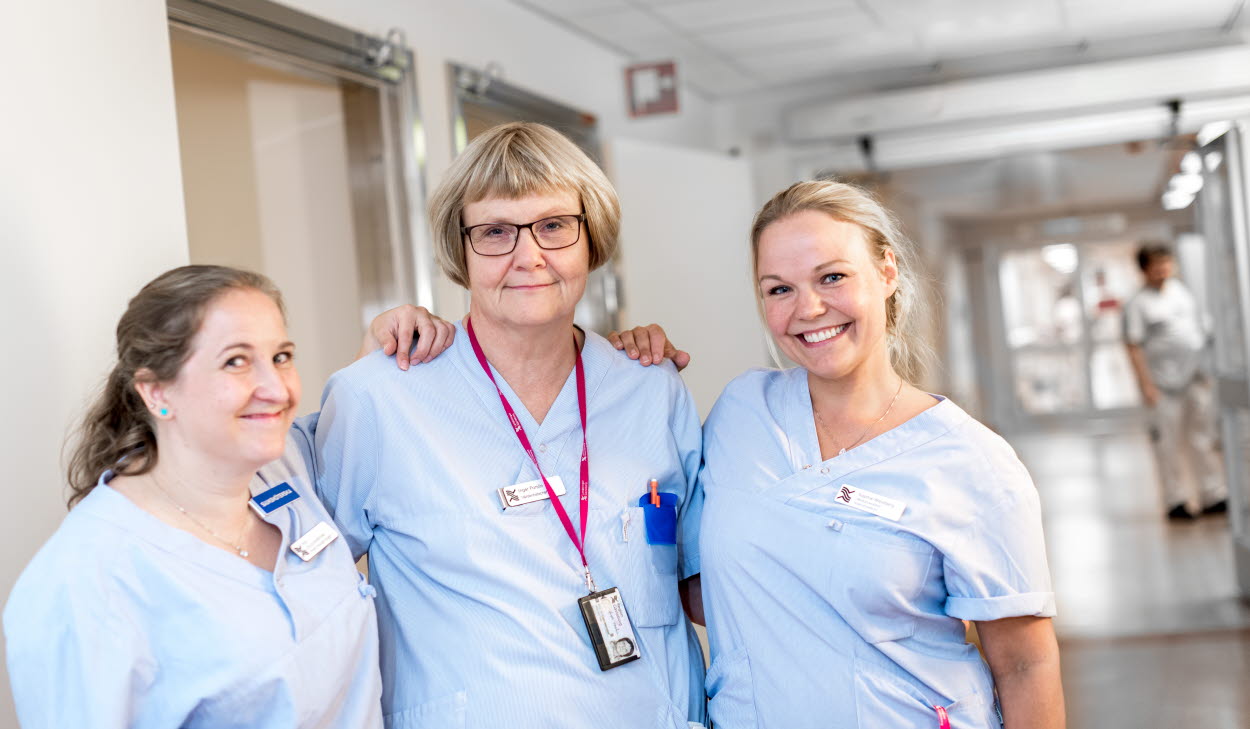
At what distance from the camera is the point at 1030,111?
6520mm

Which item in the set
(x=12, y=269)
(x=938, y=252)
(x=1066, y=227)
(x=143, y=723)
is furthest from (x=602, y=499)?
(x=1066, y=227)

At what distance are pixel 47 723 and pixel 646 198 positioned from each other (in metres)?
4.35

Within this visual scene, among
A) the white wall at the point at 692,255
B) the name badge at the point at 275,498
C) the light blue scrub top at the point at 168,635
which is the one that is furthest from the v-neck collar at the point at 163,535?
the white wall at the point at 692,255

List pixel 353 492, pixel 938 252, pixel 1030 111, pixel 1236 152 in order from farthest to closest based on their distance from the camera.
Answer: pixel 938 252
pixel 1030 111
pixel 1236 152
pixel 353 492

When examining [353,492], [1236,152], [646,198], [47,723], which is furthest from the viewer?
[646,198]

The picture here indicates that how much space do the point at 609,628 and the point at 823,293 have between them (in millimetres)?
650

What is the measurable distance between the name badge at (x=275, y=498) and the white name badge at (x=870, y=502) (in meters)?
0.86

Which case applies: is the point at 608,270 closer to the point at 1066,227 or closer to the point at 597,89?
the point at 597,89

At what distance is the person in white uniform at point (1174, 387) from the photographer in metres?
7.39

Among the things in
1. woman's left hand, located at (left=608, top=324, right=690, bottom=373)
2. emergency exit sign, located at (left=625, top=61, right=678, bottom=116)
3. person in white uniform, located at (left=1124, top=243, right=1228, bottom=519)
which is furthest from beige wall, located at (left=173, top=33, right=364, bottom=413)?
person in white uniform, located at (left=1124, top=243, right=1228, bottom=519)

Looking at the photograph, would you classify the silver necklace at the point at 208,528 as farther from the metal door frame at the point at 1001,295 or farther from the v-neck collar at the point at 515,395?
the metal door frame at the point at 1001,295

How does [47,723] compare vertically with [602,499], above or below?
below

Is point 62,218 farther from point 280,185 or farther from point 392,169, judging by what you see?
point 280,185

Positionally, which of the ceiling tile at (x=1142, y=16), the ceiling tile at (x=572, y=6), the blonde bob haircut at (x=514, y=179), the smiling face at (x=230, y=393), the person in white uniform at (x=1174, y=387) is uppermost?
the ceiling tile at (x=572, y=6)
